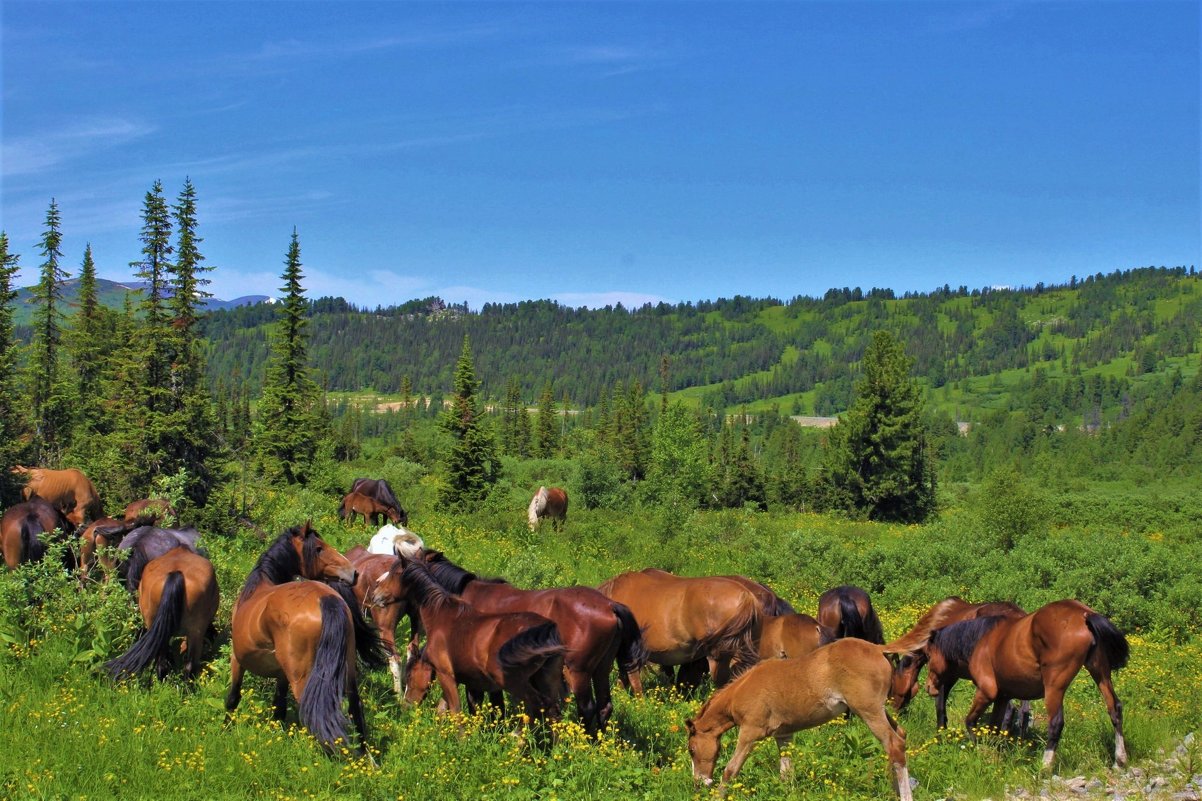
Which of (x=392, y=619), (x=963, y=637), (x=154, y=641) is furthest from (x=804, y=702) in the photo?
(x=154, y=641)

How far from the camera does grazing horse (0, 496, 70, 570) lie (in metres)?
13.8

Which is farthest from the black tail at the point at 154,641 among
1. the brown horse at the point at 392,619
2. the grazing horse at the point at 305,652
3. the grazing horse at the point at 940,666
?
the grazing horse at the point at 940,666

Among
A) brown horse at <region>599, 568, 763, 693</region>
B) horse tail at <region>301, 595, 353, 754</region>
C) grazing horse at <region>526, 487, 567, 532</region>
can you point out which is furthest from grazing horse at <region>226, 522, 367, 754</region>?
grazing horse at <region>526, 487, 567, 532</region>

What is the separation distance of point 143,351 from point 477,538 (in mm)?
10669

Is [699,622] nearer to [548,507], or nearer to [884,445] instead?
[548,507]

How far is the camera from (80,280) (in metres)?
46.6

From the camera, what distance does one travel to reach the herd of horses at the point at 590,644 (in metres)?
7.96

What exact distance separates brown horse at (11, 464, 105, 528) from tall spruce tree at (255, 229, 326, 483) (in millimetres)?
18134

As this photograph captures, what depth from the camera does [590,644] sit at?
9141 millimetres

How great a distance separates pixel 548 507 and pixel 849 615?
722 inches

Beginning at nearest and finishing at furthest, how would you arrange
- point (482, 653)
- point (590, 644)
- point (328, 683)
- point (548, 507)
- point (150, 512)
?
point (328, 683) → point (482, 653) → point (590, 644) → point (150, 512) → point (548, 507)

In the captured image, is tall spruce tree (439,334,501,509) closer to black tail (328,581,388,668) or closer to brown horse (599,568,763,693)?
brown horse (599,568,763,693)

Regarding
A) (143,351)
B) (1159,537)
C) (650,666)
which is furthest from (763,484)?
(650,666)

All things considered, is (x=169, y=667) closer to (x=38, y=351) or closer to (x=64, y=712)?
(x=64, y=712)
